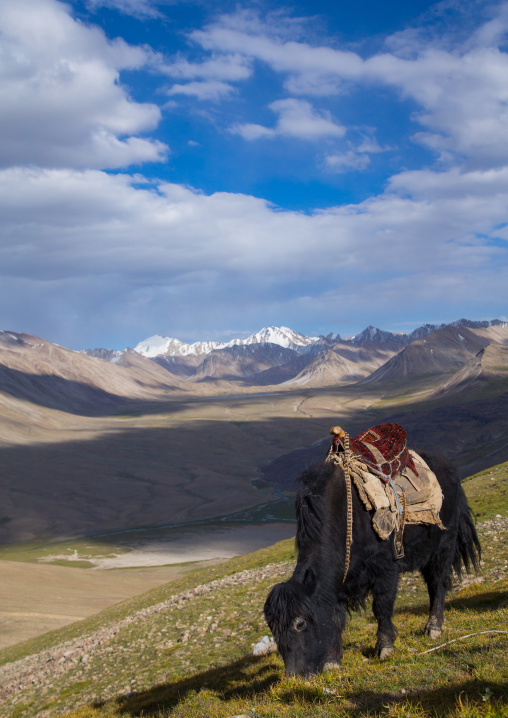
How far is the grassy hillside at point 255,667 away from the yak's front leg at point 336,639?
142mm

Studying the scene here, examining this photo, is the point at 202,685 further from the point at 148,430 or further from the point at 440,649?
the point at 148,430

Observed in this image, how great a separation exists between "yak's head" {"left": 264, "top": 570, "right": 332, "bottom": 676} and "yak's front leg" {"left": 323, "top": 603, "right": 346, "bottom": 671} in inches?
15.7

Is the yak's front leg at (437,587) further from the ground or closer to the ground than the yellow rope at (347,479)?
closer to the ground

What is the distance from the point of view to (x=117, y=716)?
8.64 meters

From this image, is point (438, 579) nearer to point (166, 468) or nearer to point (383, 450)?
point (383, 450)

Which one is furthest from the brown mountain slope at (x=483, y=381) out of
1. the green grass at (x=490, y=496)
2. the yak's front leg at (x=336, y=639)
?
the yak's front leg at (x=336, y=639)

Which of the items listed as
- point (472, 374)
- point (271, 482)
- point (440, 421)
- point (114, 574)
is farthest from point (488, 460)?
point (472, 374)

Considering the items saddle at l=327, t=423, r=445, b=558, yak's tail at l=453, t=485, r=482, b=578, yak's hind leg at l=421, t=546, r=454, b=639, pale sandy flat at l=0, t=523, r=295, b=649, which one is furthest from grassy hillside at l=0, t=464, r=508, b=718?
pale sandy flat at l=0, t=523, r=295, b=649

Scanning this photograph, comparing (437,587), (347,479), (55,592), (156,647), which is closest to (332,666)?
(347,479)

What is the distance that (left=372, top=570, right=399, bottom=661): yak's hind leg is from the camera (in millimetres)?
6797

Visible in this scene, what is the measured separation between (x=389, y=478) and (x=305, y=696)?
3.05 meters

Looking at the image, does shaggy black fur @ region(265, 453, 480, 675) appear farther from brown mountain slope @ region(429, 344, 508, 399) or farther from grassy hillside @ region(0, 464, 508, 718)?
brown mountain slope @ region(429, 344, 508, 399)

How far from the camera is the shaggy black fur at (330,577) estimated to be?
5.59 metres

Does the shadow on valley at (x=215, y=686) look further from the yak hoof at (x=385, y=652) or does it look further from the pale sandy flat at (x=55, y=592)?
the pale sandy flat at (x=55, y=592)
